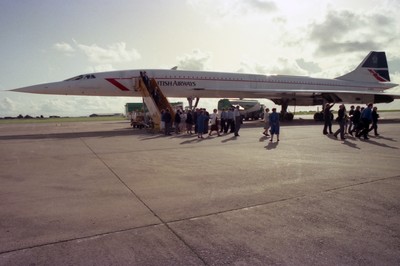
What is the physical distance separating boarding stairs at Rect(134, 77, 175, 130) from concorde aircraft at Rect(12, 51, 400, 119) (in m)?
1.07

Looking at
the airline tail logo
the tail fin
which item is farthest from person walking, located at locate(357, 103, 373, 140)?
the airline tail logo

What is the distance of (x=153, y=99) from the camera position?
18797 mm

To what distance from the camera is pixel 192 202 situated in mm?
4215

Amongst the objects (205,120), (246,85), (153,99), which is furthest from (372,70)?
→ (153,99)

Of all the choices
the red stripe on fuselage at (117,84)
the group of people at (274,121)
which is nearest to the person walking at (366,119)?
the group of people at (274,121)

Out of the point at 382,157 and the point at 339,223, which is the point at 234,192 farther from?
the point at 382,157

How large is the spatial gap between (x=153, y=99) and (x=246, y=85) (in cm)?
942

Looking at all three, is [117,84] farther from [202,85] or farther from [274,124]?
[274,124]

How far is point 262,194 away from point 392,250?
78.7 inches

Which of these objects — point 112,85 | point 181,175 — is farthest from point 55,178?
point 112,85

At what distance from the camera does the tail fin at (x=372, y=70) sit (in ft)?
107

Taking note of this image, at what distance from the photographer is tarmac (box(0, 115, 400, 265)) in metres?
2.74

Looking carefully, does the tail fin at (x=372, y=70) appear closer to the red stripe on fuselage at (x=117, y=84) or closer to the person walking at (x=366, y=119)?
the person walking at (x=366, y=119)

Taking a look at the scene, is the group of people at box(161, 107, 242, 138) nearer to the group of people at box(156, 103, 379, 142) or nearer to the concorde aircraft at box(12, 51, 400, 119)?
the group of people at box(156, 103, 379, 142)
